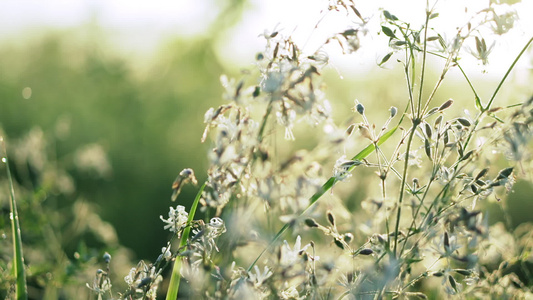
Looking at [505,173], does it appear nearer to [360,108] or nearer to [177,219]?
[360,108]

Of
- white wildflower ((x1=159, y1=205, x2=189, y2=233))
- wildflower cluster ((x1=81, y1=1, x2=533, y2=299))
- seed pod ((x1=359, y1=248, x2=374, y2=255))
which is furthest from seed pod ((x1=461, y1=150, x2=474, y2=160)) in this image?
white wildflower ((x1=159, y1=205, x2=189, y2=233))

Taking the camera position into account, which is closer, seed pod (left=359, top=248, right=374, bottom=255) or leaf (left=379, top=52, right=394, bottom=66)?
seed pod (left=359, top=248, right=374, bottom=255)

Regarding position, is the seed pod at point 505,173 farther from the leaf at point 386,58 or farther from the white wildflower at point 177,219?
the white wildflower at point 177,219

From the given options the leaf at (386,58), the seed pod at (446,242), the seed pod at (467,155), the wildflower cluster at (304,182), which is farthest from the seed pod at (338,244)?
the leaf at (386,58)

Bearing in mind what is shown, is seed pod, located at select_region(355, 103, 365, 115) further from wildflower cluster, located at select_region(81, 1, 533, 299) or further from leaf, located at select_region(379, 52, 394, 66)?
leaf, located at select_region(379, 52, 394, 66)

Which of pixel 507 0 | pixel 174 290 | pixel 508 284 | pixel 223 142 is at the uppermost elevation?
pixel 507 0

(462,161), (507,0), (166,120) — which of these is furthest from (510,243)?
(166,120)

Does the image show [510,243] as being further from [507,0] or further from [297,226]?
[297,226]

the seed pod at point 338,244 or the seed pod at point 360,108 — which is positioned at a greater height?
the seed pod at point 360,108

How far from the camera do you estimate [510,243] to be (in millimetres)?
2266

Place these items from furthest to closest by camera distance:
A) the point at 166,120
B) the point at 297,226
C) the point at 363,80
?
1. the point at 166,120
2. the point at 363,80
3. the point at 297,226

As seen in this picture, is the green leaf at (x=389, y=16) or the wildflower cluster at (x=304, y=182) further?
the green leaf at (x=389, y=16)

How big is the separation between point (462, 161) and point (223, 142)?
1.93 feet

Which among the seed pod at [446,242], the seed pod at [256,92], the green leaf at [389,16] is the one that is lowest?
the seed pod at [446,242]
